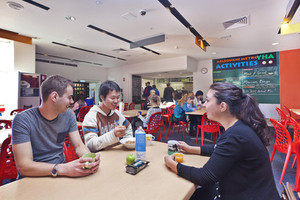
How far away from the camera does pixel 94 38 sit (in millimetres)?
4883

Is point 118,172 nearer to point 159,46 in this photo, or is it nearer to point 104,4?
point 104,4

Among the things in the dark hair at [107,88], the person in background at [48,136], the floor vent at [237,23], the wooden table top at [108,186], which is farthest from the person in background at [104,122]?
the floor vent at [237,23]

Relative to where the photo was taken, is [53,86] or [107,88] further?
[107,88]

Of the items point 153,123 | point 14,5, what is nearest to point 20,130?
point 153,123

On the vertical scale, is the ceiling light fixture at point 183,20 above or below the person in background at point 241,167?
above

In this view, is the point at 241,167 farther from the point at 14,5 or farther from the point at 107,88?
the point at 14,5

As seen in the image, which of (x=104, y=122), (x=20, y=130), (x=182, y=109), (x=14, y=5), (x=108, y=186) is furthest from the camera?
(x=182, y=109)

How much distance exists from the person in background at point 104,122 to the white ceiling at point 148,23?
2.20 metres

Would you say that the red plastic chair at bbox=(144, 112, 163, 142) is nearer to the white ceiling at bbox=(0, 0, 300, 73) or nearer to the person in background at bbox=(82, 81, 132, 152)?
the person in background at bbox=(82, 81, 132, 152)

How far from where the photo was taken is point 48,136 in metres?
1.21

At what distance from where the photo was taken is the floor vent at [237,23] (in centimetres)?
358

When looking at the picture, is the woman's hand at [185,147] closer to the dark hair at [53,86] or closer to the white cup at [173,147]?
the white cup at [173,147]

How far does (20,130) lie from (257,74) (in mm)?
8209

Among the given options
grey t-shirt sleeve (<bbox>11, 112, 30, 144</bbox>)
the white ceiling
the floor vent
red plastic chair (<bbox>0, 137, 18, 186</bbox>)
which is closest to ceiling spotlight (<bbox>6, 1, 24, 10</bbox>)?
the white ceiling
